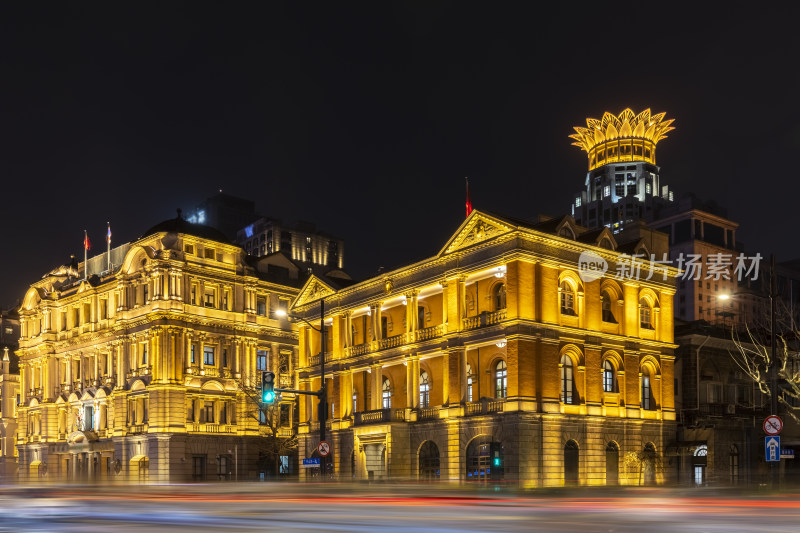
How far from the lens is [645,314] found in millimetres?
59219

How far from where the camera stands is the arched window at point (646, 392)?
191ft

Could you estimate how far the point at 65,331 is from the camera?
294 ft

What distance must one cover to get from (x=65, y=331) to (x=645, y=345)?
184ft

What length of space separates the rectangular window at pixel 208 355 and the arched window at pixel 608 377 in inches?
1439

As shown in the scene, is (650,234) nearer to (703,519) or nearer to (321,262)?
(703,519)

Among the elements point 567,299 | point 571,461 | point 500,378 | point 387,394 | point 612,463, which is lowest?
point 612,463

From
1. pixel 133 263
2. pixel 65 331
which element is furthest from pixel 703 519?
pixel 65 331

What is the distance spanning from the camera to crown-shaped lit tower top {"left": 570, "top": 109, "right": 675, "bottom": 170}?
5551 inches

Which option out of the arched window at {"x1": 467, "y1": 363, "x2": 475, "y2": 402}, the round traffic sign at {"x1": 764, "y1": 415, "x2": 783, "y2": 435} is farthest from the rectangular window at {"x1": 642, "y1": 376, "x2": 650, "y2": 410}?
the round traffic sign at {"x1": 764, "y1": 415, "x2": 783, "y2": 435}

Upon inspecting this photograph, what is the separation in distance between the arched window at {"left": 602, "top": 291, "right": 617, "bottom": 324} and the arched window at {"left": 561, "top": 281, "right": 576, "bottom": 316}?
9.22 ft

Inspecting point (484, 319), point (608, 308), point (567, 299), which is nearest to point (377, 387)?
point (484, 319)

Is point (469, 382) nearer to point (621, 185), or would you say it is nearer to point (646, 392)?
point (646, 392)

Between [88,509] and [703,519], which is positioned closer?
[703,519]

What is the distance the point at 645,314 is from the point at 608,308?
132 inches
